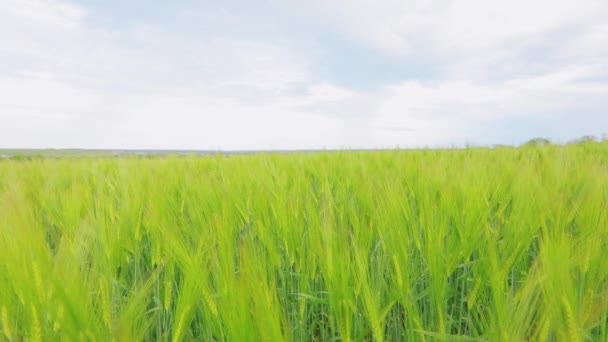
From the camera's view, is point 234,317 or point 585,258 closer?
point 234,317

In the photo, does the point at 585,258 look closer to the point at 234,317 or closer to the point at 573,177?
the point at 234,317

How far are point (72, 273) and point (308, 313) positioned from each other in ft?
1.56

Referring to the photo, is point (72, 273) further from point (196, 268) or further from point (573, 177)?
point (573, 177)

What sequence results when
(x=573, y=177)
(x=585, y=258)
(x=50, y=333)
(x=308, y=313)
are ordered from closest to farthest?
(x=50, y=333) → (x=585, y=258) → (x=308, y=313) → (x=573, y=177)

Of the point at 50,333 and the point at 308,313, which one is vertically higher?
the point at 50,333

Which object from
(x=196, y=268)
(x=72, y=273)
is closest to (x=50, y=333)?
(x=72, y=273)

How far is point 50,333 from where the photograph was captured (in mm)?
489

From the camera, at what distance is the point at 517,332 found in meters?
0.40

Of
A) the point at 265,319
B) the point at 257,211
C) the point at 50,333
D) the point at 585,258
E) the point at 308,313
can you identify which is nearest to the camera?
the point at 265,319

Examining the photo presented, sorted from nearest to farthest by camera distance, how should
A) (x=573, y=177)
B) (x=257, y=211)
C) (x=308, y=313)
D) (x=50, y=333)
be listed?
(x=50, y=333), (x=308, y=313), (x=257, y=211), (x=573, y=177)

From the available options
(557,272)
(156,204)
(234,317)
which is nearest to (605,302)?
(557,272)

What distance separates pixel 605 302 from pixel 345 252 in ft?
1.10

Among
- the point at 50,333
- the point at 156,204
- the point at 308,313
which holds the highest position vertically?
the point at 156,204

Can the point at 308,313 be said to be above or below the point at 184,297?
below
